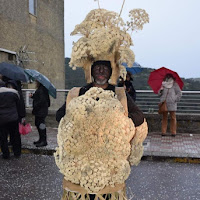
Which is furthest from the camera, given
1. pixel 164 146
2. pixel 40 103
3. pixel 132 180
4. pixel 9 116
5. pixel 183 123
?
pixel 183 123

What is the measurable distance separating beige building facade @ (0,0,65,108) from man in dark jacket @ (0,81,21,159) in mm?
4081

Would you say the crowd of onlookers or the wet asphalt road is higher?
the crowd of onlookers

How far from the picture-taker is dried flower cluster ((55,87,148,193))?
204 cm

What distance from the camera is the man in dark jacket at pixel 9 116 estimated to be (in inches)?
222

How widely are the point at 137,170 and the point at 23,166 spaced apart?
2215 millimetres

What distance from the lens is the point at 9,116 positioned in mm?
5688

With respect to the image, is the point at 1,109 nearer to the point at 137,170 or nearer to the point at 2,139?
the point at 2,139

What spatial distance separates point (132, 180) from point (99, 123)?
2976 millimetres

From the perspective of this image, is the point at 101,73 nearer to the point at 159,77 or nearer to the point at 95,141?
the point at 95,141

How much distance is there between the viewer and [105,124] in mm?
2062

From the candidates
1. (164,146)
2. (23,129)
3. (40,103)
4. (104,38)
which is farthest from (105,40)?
(164,146)

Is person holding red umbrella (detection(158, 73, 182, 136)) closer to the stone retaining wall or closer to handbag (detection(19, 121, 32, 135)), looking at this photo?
the stone retaining wall

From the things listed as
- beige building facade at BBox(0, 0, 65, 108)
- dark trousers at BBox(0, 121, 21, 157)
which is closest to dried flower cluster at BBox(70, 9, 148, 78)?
dark trousers at BBox(0, 121, 21, 157)

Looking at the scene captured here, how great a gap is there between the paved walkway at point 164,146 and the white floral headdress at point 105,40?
162 inches
